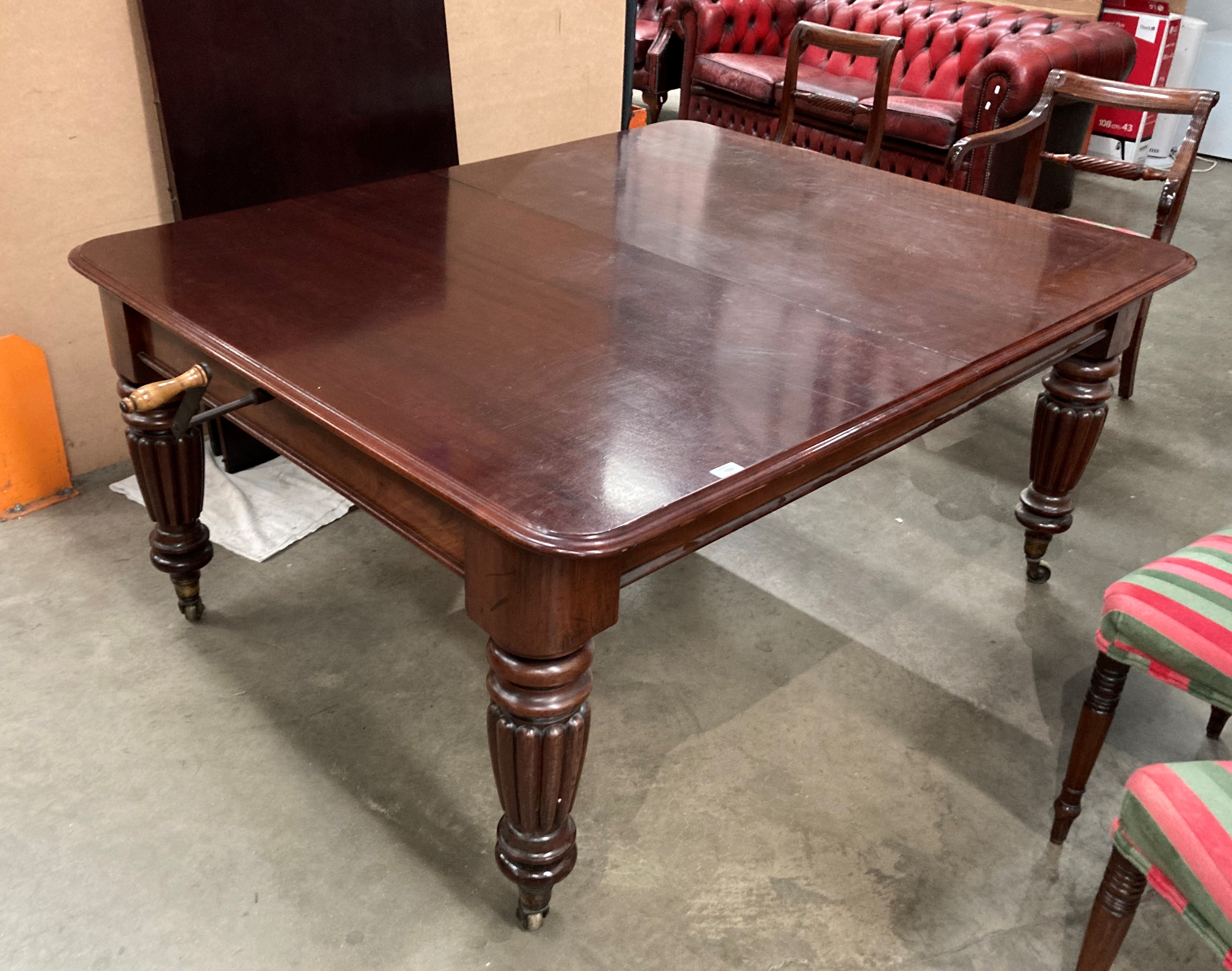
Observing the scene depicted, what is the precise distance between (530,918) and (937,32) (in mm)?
4326

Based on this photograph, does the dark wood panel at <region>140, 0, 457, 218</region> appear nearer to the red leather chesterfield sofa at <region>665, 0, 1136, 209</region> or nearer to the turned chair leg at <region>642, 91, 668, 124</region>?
the red leather chesterfield sofa at <region>665, 0, 1136, 209</region>

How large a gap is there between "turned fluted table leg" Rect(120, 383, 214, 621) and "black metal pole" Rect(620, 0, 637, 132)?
190cm

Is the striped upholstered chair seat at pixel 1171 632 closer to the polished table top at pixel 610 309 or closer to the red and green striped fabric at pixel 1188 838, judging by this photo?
the red and green striped fabric at pixel 1188 838

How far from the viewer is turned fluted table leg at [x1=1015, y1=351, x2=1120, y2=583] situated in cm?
204

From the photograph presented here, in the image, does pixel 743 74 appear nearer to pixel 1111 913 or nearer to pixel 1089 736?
pixel 1089 736

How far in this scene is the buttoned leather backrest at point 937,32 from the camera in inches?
179

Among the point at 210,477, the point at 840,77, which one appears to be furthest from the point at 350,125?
the point at 840,77

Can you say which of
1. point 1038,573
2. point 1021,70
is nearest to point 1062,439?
point 1038,573

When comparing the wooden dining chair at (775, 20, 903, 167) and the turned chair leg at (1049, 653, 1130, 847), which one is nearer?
the turned chair leg at (1049, 653, 1130, 847)

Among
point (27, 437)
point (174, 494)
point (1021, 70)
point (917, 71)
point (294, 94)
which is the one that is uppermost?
point (294, 94)

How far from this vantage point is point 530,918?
155 centimetres

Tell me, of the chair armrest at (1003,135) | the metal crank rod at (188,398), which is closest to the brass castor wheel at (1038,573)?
the chair armrest at (1003,135)

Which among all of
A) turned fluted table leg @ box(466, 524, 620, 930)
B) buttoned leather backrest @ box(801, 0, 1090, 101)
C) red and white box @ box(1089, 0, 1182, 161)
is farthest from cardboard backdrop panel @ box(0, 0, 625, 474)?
red and white box @ box(1089, 0, 1182, 161)

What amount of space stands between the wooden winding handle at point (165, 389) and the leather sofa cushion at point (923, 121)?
3304 mm
